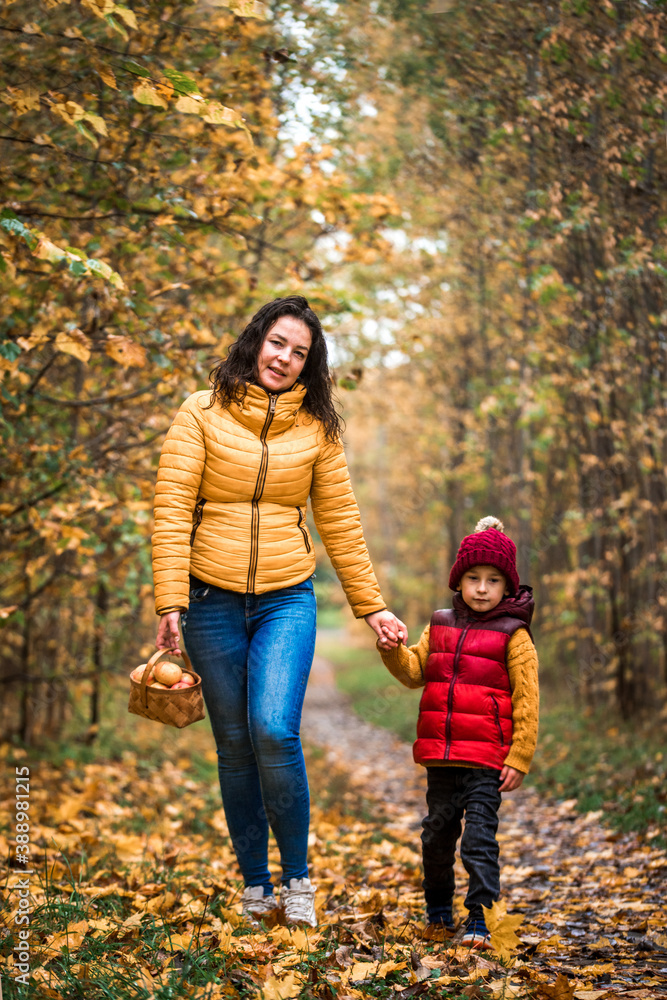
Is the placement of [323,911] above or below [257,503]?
below

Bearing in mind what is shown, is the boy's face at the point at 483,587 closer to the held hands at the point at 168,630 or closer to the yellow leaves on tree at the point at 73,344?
the held hands at the point at 168,630

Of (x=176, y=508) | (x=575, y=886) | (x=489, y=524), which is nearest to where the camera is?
(x=176, y=508)

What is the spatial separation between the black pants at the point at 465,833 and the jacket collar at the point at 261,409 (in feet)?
4.53

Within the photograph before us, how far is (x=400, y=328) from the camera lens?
43.7ft

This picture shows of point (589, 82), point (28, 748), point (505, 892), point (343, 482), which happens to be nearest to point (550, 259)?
point (589, 82)

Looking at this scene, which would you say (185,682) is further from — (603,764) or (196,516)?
(603,764)

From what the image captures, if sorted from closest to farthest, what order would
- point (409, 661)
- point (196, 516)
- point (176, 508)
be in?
1. point (176, 508)
2. point (196, 516)
3. point (409, 661)

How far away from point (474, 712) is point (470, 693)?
0.07 metres

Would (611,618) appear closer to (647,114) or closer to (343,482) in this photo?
(647,114)

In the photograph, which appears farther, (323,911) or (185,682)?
(323,911)

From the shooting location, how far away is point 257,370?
312cm

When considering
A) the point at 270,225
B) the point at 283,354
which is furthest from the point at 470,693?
the point at 270,225

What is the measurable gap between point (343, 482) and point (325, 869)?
2.01 m

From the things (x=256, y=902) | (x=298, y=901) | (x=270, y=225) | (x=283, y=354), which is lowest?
(x=256, y=902)
